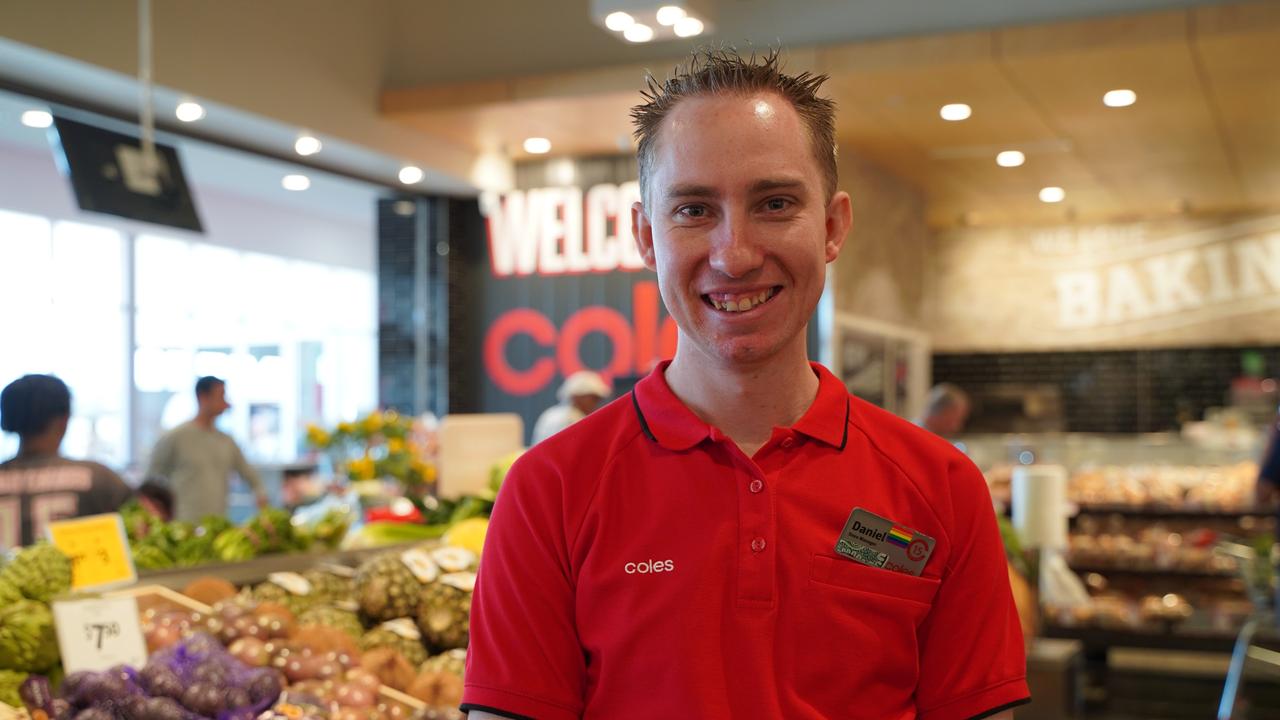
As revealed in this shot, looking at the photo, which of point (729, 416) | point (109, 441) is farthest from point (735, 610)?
point (109, 441)

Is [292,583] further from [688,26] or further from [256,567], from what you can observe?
[688,26]

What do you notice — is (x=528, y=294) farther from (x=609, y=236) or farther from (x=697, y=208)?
(x=697, y=208)

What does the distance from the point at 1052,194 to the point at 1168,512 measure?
3.33 meters

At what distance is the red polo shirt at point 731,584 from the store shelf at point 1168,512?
23.8 feet

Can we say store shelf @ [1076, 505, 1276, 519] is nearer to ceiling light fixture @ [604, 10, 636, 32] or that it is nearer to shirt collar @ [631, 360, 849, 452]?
ceiling light fixture @ [604, 10, 636, 32]

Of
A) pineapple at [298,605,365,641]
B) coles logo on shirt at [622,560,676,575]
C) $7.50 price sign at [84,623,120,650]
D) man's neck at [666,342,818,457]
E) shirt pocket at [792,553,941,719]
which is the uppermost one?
man's neck at [666,342,818,457]

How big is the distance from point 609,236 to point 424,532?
5.51 meters

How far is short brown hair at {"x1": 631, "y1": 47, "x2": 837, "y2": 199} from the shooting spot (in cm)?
138

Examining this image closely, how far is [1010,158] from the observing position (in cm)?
Result: 898

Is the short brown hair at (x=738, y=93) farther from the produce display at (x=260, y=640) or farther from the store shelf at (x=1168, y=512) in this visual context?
the store shelf at (x=1168, y=512)

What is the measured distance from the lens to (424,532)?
14.2ft

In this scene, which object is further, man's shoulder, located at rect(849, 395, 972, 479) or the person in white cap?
the person in white cap

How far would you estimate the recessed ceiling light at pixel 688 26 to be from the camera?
597cm

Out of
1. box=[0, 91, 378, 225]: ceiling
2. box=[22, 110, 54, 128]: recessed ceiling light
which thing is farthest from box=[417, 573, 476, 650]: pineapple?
box=[22, 110, 54, 128]: recessed ceiling light
